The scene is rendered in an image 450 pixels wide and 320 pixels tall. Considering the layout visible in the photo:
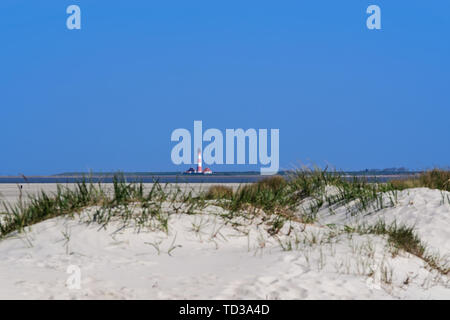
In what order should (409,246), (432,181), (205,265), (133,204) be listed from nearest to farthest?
(205,265) < (409,246) < (133,204) < (432,181)

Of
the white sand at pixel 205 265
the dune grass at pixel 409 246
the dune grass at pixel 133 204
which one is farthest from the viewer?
the dune grass at pixel 133 204

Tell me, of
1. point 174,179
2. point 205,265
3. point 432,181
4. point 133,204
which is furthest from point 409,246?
point 174,179

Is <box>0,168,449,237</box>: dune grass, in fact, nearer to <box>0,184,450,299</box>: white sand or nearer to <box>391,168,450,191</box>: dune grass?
<box>0,184,450,299</box>: white sand

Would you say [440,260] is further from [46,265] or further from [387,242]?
[46,265]

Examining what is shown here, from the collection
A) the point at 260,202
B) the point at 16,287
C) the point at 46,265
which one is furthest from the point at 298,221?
the point at 16,287

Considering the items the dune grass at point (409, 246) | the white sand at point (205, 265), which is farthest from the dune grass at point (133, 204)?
the dune grass at point (409, 246)

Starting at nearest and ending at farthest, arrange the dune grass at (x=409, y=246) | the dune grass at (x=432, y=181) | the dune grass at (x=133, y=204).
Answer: the dune grass at (x=409, y=246), the dune grass at (x=133, y=204), the dune grass at (x=432, y=181)

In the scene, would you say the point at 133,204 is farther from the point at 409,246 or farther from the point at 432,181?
the point at 432,181

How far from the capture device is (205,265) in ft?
17.7

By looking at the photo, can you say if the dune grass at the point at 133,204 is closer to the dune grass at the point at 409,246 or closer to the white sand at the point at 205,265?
the white sand at the point at 205,265

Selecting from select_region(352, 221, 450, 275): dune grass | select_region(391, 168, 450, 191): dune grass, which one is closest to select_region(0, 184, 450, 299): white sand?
select_region(352, 221, 450, 275): dune grass

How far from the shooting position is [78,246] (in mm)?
6012

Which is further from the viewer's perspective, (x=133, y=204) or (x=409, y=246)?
(x=133, y=204)

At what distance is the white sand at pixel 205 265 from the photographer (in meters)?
4.45
